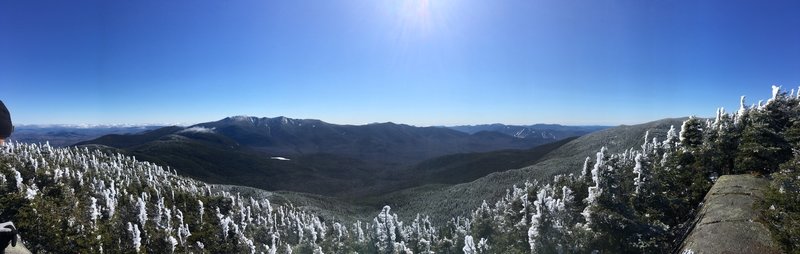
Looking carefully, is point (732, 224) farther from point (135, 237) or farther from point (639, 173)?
point (135, 237)

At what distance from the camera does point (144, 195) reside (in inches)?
4033

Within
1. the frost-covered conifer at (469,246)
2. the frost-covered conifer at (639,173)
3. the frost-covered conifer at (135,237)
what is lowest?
the frost-covered conifer at (135,237)


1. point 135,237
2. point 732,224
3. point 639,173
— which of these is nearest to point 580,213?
point 639,173

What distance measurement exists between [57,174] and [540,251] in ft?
394

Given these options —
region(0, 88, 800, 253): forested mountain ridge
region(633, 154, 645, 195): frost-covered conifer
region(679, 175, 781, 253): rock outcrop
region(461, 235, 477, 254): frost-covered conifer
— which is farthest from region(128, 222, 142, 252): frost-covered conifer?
region(679, 175, 781, 253): rock outcrop

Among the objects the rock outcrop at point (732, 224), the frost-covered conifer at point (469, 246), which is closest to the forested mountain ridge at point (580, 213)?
the frost-covered conifer at point (469, 246)

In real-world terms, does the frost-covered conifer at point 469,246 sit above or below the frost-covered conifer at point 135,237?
above

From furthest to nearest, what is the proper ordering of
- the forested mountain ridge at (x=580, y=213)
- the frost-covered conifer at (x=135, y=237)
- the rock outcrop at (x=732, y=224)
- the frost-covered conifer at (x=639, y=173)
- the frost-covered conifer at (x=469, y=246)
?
the frost-covered conifer at (x=135, y=237) < the frost-covered conifer at (x=639, y=173) < the forested mountain ridge at (x=580, y=213) < the rock outcrop at (x=732, y=224) < the frost-covered conifer at (x=469, y=246)

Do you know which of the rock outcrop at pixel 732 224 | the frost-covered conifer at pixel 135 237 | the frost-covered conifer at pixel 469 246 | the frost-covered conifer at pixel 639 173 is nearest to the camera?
the frost-covered conifer at pixel 469 246

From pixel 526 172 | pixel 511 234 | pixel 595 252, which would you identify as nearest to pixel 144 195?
pixel 511 234

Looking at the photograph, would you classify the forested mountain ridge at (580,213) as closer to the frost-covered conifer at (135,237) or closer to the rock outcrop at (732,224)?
the frost-covered conifer at (135,237)

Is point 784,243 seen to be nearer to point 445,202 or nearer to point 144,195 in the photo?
point 144,195

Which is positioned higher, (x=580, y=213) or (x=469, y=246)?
(x=580, y=213)

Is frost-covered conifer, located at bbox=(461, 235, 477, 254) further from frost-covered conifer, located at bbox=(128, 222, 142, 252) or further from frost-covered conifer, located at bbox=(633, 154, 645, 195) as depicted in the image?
frost-covered conifer, located at bbox=(128, 222, 142, 252)
